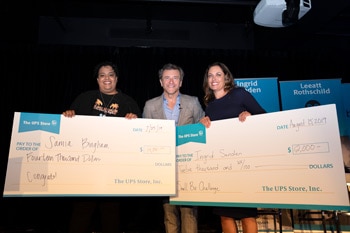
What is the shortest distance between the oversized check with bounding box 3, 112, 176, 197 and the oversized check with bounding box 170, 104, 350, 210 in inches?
6.5

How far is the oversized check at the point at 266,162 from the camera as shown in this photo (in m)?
1.43

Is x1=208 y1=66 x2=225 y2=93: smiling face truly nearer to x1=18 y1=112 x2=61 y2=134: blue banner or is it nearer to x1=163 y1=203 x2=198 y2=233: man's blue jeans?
x1=163 y1=203 x2=198 y2=233: man's blue jeans

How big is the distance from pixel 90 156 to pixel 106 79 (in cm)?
62

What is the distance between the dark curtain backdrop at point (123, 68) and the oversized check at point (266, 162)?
108 inches

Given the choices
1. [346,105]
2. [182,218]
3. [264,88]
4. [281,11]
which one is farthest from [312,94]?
[182,218]

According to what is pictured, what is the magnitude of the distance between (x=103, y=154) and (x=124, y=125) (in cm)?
25

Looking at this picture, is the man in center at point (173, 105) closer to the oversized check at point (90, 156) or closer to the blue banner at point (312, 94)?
the oversized check at point (90, 156)

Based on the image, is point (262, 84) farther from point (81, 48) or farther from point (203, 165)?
point (81, 48)

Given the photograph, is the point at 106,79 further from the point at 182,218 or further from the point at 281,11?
the point at 281,11

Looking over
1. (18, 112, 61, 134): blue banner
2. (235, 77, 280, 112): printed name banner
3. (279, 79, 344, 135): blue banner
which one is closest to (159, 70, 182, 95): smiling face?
(18, 112, 61, 134): blue banner

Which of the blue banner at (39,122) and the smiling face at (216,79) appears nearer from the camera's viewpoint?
the blue banner at (39,122)

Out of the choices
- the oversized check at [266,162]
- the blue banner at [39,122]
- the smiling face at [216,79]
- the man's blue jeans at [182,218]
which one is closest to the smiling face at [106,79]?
the blue banner at [39,122]

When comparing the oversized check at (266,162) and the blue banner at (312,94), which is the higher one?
the blue banner at (312,94)

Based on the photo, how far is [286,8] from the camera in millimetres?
3064
